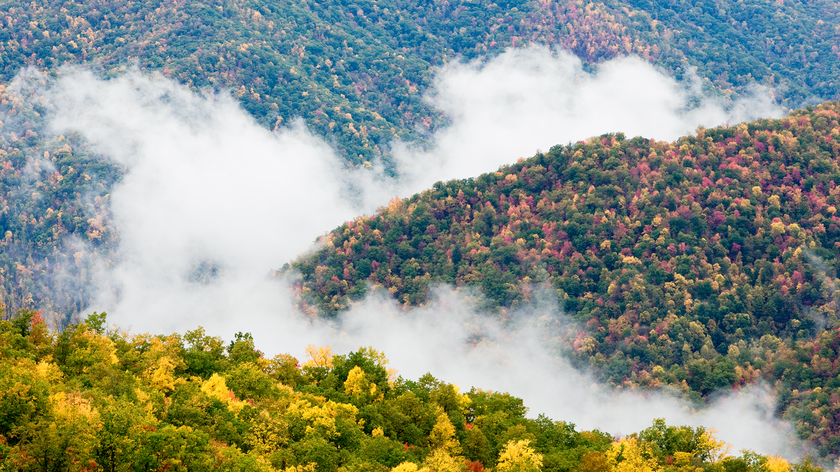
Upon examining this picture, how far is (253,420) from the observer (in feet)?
318

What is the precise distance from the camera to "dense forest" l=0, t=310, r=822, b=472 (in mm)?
79625

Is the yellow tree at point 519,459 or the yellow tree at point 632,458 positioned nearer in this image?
the yellow tree at point 519,459

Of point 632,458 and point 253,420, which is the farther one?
point 632,458

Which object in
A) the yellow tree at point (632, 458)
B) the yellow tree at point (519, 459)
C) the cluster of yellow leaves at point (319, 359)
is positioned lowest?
the yellow tree at point (519, 459)

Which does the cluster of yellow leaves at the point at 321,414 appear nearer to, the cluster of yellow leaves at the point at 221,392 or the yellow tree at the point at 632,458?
the cluster of yellow leaves at the point at 221,392

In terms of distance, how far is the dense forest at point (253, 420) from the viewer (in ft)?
261

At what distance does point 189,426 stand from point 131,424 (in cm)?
1041

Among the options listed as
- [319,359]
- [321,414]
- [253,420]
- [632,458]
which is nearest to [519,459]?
[632,458]

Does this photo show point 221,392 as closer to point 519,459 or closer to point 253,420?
point 253,420

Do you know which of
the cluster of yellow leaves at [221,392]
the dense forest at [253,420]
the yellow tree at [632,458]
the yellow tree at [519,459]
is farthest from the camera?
the cluster of yellow leaves at [221,392]

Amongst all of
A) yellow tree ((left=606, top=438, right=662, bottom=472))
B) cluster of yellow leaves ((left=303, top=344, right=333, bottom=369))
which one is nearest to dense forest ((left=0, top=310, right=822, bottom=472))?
yellow tree ((left=606, top=438, right=662, bottom=472))

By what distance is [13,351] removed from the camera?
322ft

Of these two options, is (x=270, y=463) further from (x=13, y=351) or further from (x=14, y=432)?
(x=13, y=351)

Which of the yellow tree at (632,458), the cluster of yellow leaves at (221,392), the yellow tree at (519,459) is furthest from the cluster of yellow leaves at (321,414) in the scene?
the yellow tree at (632,458)
